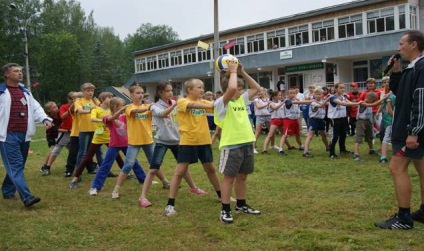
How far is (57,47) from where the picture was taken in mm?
63812

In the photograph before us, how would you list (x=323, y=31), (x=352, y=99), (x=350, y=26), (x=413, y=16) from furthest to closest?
(x=323, y=31) < (x=350, y=26) < (x=413, y=16) < (x=352, y=99)

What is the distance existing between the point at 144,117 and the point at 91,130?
2532 millimetres

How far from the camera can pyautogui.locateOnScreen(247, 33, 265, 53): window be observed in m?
40.7

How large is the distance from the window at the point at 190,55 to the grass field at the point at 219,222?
133 feet

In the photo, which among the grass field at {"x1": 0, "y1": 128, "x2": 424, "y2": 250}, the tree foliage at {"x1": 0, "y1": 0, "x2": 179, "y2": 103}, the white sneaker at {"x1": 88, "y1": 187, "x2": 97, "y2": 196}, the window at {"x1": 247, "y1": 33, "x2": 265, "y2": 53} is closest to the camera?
the grass field at {"x1": 0, "y1": 128, "x2": 424, "y2": 250}

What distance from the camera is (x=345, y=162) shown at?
9719mm

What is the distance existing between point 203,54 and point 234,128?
42.0m

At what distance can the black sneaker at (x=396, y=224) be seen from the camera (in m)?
4.66

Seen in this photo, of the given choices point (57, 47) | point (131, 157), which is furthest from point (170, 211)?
point (57, 47)

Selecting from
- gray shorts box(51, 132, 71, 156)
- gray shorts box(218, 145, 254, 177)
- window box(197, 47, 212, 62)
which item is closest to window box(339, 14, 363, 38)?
window box(197, 47, 212, 62)

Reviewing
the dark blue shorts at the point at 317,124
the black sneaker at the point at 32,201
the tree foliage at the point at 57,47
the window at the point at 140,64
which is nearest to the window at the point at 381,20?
the dark blue shorts at the point at 317,124

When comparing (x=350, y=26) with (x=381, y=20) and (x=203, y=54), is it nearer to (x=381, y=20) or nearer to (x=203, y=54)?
(x=381, y=20)

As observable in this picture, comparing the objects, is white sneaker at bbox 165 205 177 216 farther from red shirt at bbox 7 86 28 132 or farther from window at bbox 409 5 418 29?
window at bbox 409 5 418 29

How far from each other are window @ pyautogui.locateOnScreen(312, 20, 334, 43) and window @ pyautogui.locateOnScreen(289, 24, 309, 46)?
76cm
